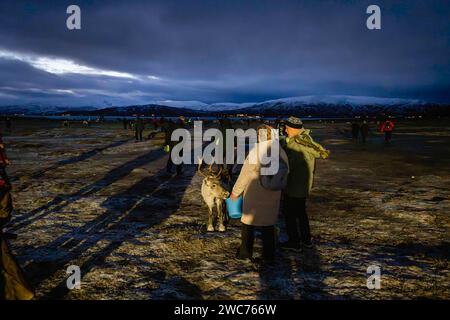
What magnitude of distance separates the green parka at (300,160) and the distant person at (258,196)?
1.85 feet

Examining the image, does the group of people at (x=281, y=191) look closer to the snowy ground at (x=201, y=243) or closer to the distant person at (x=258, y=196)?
the distant person at (x=258, y=196)

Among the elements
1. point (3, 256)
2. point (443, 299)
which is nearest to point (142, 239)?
point (3, 256)

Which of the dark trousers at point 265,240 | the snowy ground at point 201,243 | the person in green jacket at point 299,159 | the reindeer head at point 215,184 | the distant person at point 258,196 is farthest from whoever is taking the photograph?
the reindeer head at point 215,184

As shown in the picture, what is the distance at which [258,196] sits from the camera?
4.03m

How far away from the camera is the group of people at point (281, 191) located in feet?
13.1

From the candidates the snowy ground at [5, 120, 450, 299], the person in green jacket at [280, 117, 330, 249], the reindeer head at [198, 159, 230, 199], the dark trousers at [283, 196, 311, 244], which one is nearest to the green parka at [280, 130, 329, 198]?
the person in green jacket at [280, 117, 330, 249]

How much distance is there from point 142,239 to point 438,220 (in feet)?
20.1

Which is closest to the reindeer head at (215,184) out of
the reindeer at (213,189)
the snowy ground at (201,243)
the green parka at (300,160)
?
the reindeer at (213,189)

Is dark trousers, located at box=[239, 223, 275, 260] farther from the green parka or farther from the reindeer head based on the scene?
the reindeer head

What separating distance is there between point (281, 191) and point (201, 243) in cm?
170

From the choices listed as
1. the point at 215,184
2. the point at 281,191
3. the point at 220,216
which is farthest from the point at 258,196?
the point at 220,216

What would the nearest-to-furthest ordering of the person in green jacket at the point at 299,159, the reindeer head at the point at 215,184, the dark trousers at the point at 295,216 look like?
the person in green jacket at the point at 299,159 → the dark trousers at the point at 295,216 → the reindeer head at the point at 215,184

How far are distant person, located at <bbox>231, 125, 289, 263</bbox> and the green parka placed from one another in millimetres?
565
